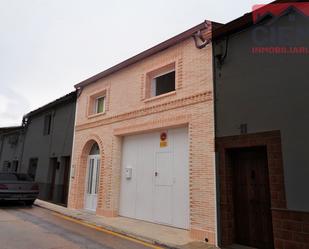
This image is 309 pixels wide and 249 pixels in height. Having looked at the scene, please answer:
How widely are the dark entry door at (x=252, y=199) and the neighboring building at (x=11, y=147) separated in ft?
56.5

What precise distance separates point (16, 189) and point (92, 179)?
135 inches

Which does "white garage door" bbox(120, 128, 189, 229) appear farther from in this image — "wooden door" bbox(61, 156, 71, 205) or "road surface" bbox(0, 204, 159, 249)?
"wooden door" bbox(61, 156, 71, 205)

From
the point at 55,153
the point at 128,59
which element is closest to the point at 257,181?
the point at 128,59

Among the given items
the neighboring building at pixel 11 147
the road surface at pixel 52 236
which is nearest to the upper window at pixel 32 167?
the neighboring building at pixel 11 147

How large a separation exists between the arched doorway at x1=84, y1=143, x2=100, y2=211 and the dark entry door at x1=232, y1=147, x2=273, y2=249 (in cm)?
647

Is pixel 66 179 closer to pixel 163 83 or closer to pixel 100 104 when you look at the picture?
pixel 100 104

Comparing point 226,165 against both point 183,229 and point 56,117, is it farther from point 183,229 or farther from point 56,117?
point 56,117

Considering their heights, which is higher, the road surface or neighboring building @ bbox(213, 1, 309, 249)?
neighboring building @ bbox(213, 1, 309, 249)

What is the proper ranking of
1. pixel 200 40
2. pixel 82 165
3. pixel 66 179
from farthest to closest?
pixel 66 179 → pixel 82 165 → pixel 200 40

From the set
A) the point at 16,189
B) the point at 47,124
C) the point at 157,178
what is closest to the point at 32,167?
the point at 47,124

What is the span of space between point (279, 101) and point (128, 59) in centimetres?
629

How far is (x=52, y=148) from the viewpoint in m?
14.9

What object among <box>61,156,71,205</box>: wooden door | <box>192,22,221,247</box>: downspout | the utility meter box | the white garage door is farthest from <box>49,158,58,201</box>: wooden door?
<box>192,22,221,247</box>: downspout

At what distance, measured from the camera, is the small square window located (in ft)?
40.1
